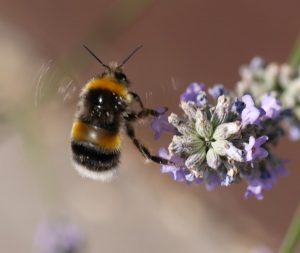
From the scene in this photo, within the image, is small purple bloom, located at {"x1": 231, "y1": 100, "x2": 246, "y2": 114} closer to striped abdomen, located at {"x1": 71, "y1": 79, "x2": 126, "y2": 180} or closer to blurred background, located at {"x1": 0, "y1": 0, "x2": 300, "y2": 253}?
striped abdomen, located at {"x1": 71, "y1": 79, "x2": 126, "y2": 180}

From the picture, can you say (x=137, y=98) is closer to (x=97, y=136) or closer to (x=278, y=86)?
(x=97, y=136)

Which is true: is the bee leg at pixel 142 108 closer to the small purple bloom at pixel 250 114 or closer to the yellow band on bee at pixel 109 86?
the yellow band on bee at pixel 109 86

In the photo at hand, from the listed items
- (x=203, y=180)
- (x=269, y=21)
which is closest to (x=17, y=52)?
(x=269, y=21)

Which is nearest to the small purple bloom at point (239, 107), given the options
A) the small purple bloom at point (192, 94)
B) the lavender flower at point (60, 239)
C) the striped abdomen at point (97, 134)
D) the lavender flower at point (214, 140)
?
the lavender flower at point (214, 140)

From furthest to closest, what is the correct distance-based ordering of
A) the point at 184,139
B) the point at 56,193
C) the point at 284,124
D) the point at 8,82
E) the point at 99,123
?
1. the point at 8,82
2. the point at 56,193
3. the point at 284,124
4. the point at 99,123
5. the point at 184,139

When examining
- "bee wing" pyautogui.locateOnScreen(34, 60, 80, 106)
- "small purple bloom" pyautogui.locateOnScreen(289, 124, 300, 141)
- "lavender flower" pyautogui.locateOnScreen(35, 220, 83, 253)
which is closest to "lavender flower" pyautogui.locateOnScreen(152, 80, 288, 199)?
"bee wing" pyautogui.locateOnScreen(34, 60, 80, 106)

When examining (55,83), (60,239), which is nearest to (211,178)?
(55,83)

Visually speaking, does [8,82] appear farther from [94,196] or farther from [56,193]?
[56,193]
